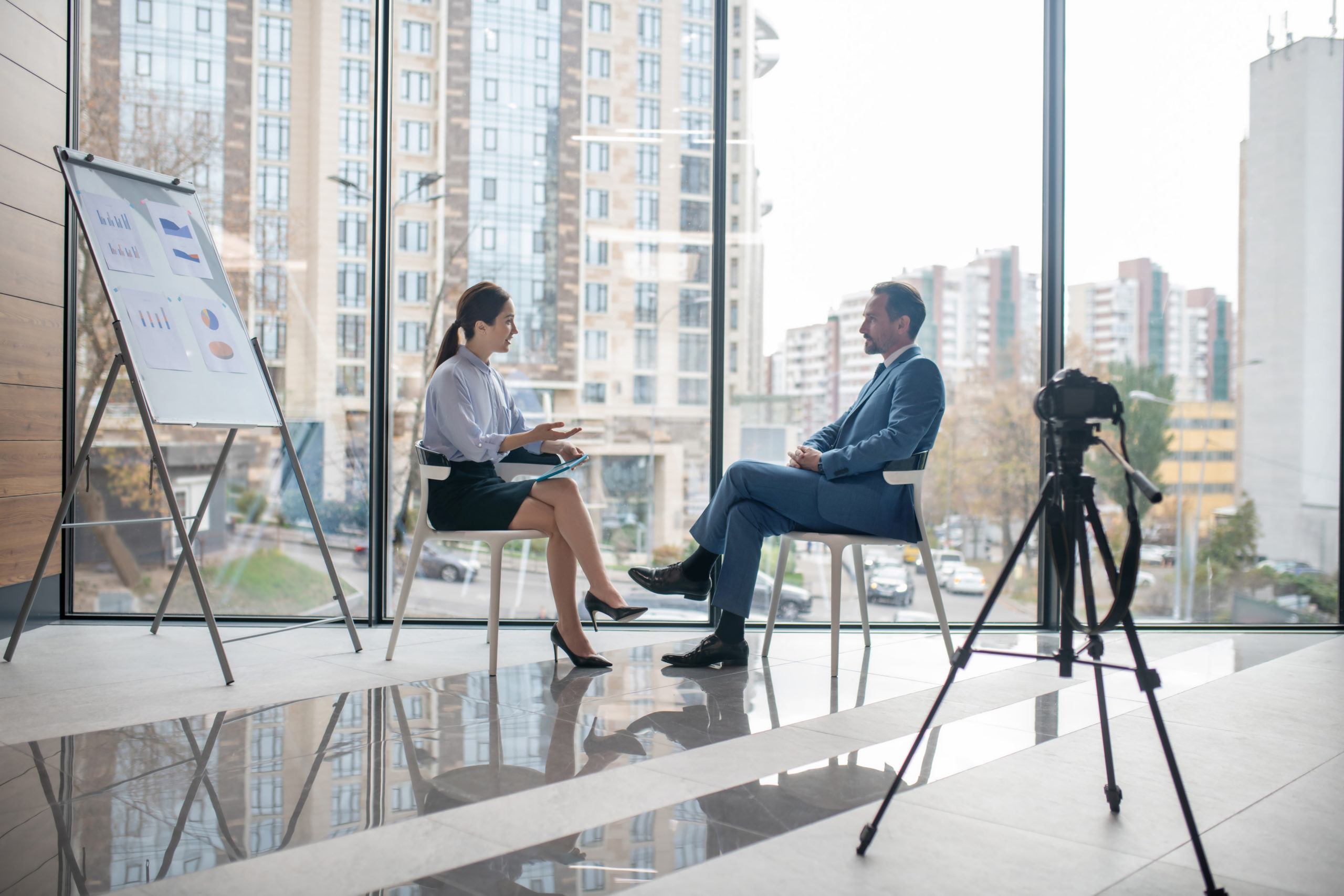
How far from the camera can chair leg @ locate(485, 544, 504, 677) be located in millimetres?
2947

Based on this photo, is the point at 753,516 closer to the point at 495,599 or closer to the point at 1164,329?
the point at 495,599

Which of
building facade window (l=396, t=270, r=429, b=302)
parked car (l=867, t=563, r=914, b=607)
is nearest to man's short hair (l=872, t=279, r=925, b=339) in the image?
parked car (l=867, t=563, r=914, b=607)

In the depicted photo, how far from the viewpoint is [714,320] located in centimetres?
396

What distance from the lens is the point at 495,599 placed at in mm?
2980

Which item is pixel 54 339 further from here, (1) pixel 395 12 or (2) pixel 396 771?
(2) pixel 396 771

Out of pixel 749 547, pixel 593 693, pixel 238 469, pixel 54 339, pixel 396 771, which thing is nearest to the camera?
pixel 396 771

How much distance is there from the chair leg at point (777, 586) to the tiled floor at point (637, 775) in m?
0.09

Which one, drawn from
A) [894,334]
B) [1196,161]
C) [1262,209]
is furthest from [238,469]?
[1262,209]

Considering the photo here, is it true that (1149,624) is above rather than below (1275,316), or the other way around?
below

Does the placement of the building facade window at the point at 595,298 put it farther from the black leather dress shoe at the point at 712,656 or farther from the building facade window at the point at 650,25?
the black leather dress shoe at the point at 712,656

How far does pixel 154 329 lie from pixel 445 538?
109cm

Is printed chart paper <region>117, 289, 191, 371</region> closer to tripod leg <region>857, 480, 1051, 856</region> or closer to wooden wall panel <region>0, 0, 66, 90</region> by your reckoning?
wooden wall panel <region>0, 0, 66, 90</region>

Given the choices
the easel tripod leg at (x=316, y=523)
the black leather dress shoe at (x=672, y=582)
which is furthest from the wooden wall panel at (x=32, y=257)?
the black leather dress shoe at (x=672, y=582)

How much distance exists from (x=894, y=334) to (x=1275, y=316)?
90.6 inches
